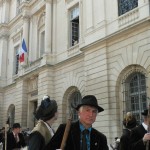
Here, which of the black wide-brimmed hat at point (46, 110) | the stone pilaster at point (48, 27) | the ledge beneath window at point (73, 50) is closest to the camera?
the black wide-brimmed hat at point (46, 110)

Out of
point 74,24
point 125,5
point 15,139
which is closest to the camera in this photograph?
point 15,139

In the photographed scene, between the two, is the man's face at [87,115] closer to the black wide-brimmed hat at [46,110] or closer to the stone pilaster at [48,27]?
the black wide-brimmed hat at [46,110]

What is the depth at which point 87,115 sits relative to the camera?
9.95 ft

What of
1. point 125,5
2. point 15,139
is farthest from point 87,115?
point 125,5

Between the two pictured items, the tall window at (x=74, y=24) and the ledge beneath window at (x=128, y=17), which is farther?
the tall window at (x=74, y=24)

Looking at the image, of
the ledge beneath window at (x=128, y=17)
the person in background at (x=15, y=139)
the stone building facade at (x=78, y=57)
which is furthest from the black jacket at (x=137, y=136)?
the ledge beneath window at (x=128, y=17)

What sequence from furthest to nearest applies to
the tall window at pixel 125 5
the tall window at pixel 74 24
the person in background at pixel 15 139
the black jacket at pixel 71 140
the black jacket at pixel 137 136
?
the tall window at pixel 74 24 < the tall window at pixel 125 5 < the person in background at pixel 15 139 < the black jacket at pixel 137 136 < the black jacket at pixel 71 140

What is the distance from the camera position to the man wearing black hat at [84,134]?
293cm

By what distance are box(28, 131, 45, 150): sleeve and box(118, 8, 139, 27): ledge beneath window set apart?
405 inches

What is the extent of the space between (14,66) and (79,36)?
9511 mm

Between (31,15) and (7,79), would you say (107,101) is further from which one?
(7,79)

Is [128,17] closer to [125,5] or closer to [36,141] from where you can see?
[125,5]

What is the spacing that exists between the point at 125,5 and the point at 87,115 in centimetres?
1144

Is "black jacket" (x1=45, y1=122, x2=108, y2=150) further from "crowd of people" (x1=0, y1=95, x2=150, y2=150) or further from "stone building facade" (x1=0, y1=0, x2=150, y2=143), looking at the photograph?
"stone building facade" (x1=0, y1=0, x2=150, y2=143)
